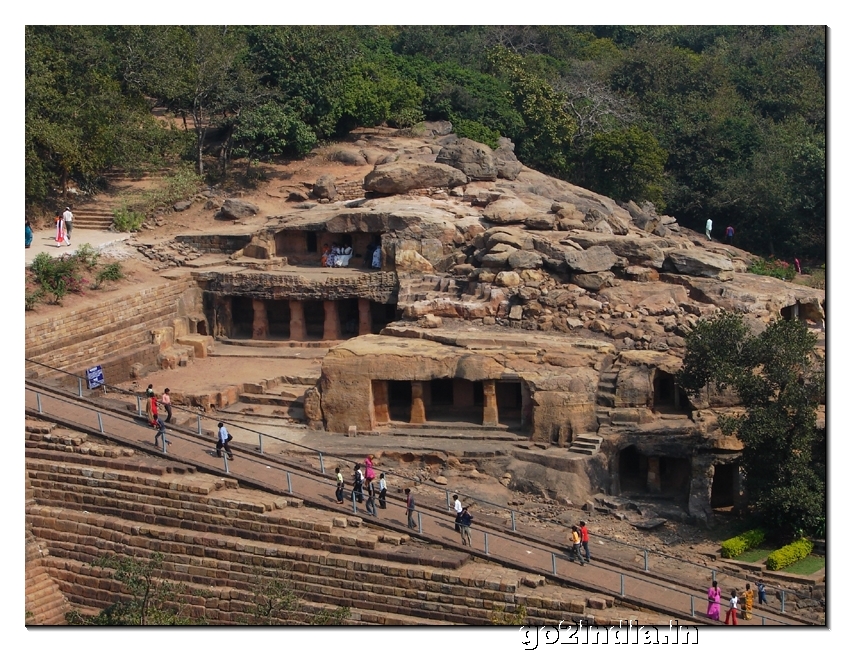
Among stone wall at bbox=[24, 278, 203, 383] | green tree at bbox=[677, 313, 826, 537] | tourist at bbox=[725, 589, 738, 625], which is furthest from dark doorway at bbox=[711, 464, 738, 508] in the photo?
stone wall at bbox=[24, 278, 203, 383]

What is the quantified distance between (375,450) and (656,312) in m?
7.75

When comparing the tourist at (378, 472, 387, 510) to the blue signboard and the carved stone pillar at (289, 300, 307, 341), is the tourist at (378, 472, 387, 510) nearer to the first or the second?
the blue signboard

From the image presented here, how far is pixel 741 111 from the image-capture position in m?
58.0

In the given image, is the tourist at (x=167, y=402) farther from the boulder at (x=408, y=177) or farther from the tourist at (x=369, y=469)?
the boulder at (x=408, y=177)

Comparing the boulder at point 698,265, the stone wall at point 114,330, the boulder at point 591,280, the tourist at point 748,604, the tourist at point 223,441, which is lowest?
the tourist at point 748,604

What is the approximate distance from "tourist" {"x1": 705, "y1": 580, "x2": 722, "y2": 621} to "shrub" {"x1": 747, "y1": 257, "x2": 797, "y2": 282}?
2044 centimetres

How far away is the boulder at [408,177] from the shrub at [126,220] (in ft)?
23.1

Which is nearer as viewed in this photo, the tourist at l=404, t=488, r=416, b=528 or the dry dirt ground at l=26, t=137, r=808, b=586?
the tourist at l=404, t=488, r=416, b=528

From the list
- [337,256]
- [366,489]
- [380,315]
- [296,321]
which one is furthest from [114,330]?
[366,489]

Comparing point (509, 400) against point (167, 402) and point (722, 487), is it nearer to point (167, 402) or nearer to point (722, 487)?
point (722, 487)

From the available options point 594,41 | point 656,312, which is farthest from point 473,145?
point 594,41

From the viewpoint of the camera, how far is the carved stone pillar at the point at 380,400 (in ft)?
108

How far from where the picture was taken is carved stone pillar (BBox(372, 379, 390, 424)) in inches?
1302

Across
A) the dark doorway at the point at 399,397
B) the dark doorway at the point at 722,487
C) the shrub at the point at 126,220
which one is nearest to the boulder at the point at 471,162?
the shrub at the point at 126,220
